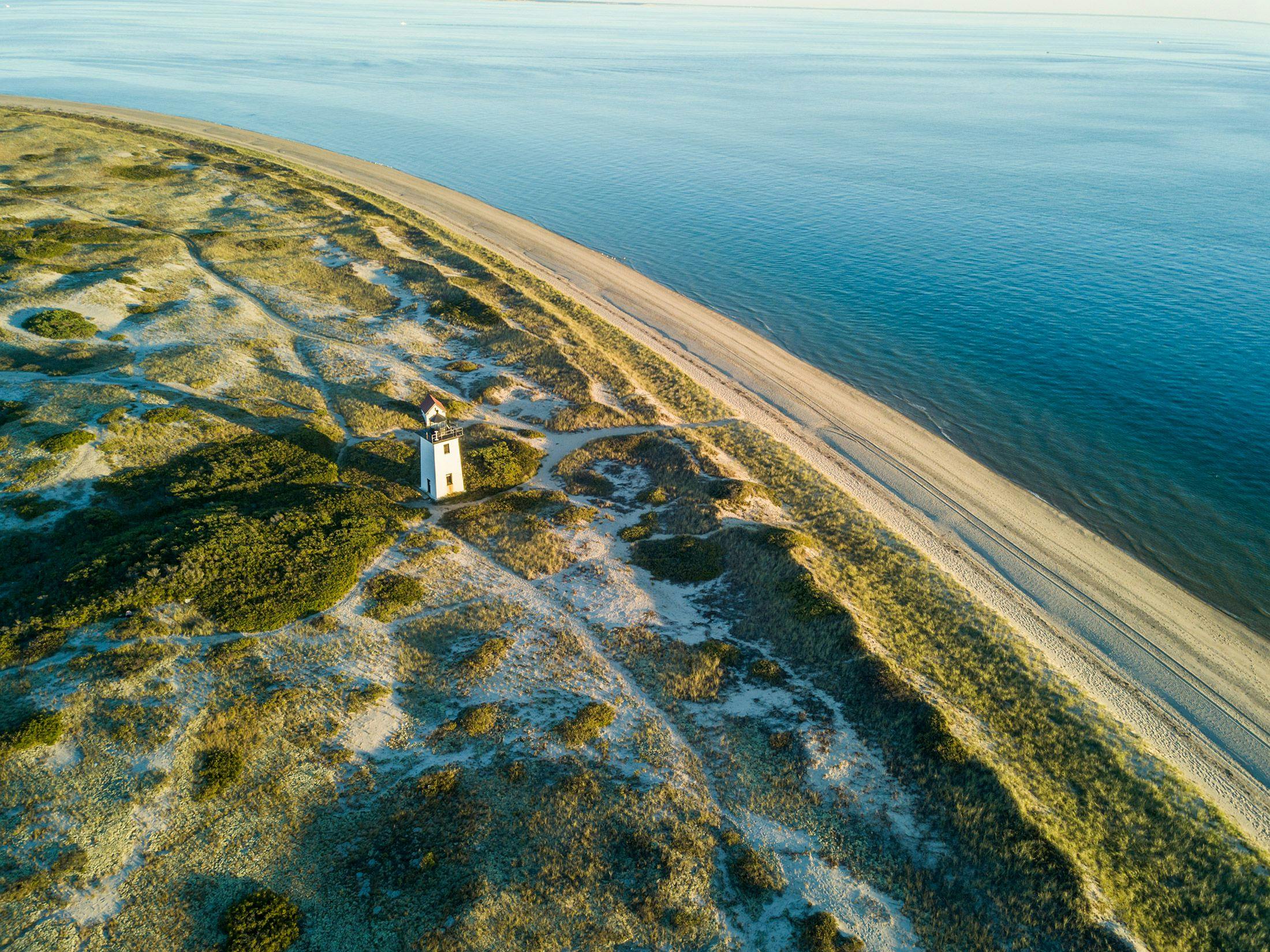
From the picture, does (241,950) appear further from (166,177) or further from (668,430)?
(166,177)

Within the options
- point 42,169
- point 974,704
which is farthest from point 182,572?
point 42,169

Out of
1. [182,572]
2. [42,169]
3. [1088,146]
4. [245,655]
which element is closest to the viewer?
[245,655]

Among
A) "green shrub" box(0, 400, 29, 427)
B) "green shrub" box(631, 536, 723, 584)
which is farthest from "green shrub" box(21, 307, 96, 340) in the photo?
"green shrub" box(631, 536, 723, 584)

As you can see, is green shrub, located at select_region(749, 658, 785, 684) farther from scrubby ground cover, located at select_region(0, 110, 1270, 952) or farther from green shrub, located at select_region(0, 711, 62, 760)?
green shrub, located at select_region(0, 711, 62, 760)

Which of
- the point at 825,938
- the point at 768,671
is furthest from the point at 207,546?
the point at 825,938

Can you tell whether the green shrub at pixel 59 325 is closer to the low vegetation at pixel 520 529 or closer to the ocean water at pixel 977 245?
the low vegetation at pixel 520 529

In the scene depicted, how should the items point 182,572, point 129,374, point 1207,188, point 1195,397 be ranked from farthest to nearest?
point 1207,188
point 1195,397
point 129,374
point 182,572
